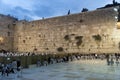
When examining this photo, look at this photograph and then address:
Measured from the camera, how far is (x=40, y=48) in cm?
3459

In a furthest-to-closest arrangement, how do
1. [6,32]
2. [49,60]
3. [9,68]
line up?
[6,32]
[49,60]
[9,68]

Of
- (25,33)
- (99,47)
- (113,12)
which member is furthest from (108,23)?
(25,33)

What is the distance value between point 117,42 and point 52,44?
10269mm

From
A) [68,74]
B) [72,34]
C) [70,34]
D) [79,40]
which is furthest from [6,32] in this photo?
[68,74]

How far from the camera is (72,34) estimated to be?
30641mm

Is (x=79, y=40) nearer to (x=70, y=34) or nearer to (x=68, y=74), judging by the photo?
(x=70, y=34)

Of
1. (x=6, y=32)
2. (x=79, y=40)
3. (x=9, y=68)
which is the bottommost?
(x=9, y=68)

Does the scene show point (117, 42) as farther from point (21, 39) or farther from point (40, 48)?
point (21, 39)

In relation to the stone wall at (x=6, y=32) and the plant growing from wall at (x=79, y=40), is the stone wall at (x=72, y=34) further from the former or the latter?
the stone wall at (x=6, y=32)

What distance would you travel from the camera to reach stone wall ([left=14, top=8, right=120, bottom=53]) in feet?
89.2

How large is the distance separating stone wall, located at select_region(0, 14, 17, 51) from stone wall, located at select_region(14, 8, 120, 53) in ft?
3.26

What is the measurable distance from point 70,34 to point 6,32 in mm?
12437

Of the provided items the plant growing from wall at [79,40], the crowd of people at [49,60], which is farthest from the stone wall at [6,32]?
the crowd of people at [49,60]

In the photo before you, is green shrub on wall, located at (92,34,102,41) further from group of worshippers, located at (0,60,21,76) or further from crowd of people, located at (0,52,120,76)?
group of worshippers, located at (0,60,21,76)
